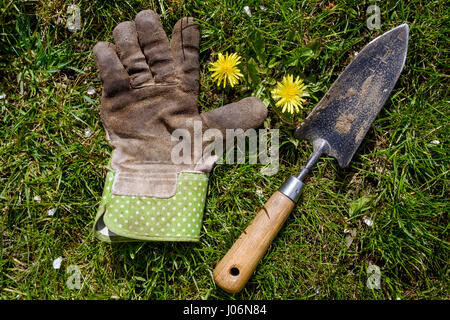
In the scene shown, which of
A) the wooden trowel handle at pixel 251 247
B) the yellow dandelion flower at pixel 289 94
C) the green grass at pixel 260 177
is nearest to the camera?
the wooden trowel handle at pixel 251 247

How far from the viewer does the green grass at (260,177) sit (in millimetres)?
2217

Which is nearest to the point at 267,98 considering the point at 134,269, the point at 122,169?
the point at 122,169

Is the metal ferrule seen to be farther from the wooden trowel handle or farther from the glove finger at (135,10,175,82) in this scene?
the glove finger at (135,10,175,82)

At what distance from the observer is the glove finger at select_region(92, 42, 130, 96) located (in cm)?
209

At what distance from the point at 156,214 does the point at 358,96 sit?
4.48 ft

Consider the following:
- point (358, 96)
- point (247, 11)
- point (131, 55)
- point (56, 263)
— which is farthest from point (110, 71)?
point (358, 96)

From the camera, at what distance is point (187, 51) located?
7.00 ft

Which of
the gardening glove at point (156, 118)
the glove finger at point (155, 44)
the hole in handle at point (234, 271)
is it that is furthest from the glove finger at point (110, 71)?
the hole in handle at point (234, 271)

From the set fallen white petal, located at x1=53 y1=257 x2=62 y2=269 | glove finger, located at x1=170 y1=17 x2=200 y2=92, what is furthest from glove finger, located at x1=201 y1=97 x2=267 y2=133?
fallen white petal, located at x1=53 y1=257 x2=62 y2=269

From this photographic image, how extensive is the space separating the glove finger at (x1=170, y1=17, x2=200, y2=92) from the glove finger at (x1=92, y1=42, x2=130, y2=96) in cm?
32

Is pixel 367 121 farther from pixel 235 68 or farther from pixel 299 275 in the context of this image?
pixel 299 275

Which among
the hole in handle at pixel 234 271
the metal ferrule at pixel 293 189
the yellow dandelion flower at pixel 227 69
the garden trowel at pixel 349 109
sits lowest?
the hole in handle at pixel 234 271

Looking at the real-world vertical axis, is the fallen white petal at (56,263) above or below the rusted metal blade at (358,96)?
below

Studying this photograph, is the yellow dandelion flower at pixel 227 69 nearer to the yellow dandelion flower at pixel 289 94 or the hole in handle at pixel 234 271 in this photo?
the yellow dandelion flower at pixel 289 94
